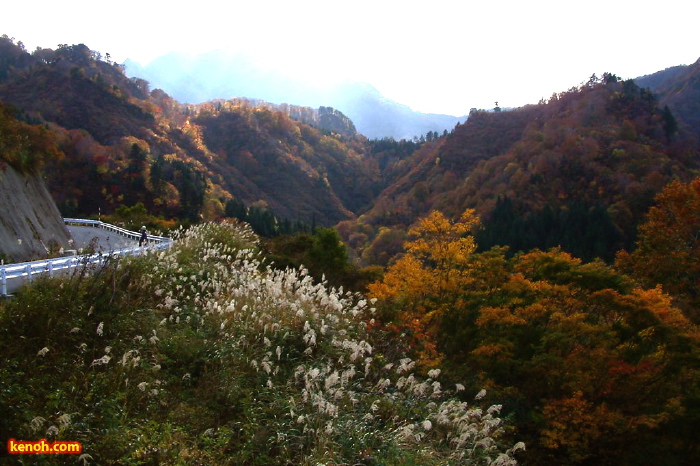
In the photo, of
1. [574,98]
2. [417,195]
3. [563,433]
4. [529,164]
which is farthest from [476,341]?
[574,98]

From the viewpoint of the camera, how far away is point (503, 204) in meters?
76.6

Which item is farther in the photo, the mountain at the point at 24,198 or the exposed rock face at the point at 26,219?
the mountain at the point at 24,198

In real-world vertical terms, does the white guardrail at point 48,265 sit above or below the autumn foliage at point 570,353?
above

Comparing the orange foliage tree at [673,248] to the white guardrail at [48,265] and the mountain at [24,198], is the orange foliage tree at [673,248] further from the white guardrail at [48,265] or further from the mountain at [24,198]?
the mountain at [24,198]

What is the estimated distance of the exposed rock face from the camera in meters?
13.3

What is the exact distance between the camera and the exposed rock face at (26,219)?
13292 millimetres

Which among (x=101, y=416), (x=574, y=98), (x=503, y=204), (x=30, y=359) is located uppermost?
(x=574, y=98)

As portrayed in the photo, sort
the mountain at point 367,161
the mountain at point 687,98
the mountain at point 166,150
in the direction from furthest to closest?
the mountain at point 687,98, the mountain at point 367,161, the mountain at point 166,150

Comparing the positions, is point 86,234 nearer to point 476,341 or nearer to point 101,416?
point 476,341

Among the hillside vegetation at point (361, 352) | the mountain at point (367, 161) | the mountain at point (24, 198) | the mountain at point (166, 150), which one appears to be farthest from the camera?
the mountain at point (367, 161)

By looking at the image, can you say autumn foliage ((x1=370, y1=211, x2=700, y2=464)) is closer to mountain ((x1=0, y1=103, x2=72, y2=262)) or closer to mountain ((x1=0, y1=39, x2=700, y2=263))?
mountain ((x1=0, y1=103, x2=72, y2=262))

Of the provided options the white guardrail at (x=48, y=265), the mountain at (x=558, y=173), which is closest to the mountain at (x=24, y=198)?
the white guardrail at (x=48, y=265)

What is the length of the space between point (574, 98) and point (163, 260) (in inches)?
5351

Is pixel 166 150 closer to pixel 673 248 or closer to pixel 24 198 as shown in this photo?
pixel 24 198
